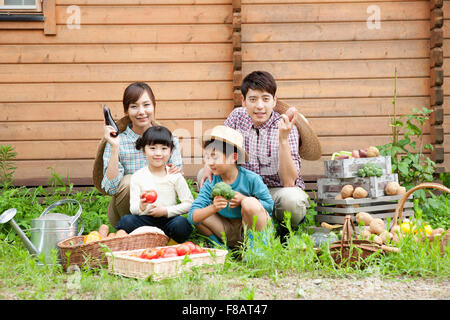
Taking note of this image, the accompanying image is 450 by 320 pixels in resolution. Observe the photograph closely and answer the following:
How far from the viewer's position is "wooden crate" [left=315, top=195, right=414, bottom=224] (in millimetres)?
4070

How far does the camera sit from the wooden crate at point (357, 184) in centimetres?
412

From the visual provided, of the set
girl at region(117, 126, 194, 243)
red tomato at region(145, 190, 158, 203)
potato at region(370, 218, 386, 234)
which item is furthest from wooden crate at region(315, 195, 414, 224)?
red tomato at region(145, 190, 158, 203)

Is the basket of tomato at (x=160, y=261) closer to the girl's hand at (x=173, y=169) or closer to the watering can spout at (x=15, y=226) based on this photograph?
the watering can spout at (x=15, y=226)

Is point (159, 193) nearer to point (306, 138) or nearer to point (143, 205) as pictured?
point (143, 205)

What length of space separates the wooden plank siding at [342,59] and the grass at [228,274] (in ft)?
8.45

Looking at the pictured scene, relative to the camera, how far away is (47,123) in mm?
5414

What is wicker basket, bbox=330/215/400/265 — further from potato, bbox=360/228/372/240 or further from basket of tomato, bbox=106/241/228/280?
basket of tomato, bbox=106/241/228/280

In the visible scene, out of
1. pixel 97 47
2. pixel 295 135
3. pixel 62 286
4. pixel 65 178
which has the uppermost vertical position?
pixel 97 47

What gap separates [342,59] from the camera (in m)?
5.54

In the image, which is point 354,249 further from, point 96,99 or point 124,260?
point 96,99

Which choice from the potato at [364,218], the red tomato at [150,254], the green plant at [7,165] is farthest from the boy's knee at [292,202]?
the green plant at [7,165]

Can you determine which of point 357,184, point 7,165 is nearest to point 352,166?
point 357,184
